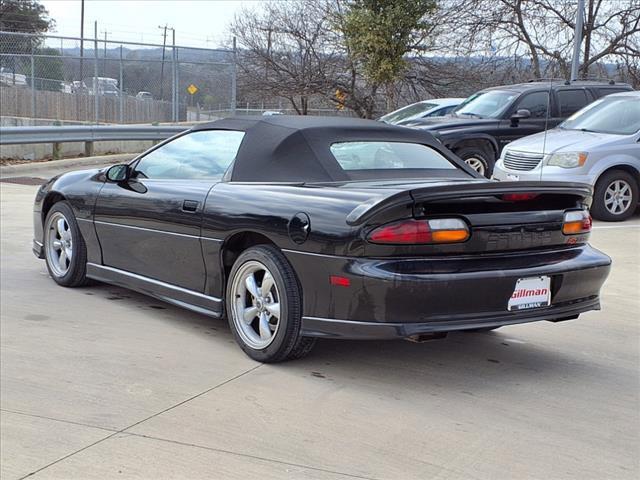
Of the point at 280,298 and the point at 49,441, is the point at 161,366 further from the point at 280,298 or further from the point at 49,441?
the point at 49,441

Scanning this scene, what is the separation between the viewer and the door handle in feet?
17.7

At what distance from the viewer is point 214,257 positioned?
5238 mm

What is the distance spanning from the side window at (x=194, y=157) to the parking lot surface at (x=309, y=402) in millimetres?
1018

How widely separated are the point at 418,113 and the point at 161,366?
13.2 metres

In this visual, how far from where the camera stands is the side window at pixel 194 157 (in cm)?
557

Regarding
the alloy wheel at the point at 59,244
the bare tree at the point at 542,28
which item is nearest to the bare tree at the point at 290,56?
the bare tree at the point at 542,28

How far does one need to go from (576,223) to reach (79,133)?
13.6 m

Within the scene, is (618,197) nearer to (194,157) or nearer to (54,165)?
(194,157)

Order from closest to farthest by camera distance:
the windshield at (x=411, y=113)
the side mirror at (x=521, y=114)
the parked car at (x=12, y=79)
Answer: the side mirror at (x=521, y=114)
the windshield at (x=411, y=113)
the parked car at (x=12, y=79)

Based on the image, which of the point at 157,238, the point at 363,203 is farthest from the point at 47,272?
the point at 363,203

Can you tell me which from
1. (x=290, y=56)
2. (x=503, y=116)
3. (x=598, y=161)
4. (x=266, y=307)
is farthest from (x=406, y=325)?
(x=290, y=56)

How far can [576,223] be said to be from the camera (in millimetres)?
4891

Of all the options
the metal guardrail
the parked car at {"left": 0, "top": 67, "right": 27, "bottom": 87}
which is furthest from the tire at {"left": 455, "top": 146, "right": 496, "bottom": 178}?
the parked car at {"left": 0, "top": 67, "right": 27, "bottom": 87}

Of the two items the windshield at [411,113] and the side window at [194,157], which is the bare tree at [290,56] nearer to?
the windshield at [411,113]
